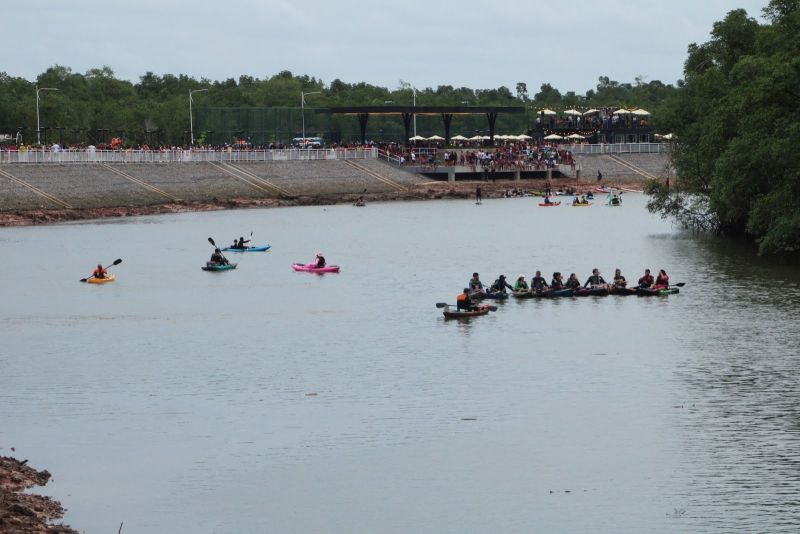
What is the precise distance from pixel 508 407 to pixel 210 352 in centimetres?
1381

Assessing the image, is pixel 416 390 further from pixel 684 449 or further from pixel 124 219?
pixel 124 219

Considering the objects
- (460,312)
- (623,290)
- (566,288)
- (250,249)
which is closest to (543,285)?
(566,288)

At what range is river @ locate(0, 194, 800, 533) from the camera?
30.5 meters

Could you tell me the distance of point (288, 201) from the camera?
414 ft

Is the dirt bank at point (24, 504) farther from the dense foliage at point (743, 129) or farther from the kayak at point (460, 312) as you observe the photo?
the dense foliage at point (743, 129)

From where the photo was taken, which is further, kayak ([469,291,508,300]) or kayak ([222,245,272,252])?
kayak ([222,245,272,252])

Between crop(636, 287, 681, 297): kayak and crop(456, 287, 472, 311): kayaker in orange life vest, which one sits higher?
crop(456, 287, 472, 311): kayaker in orange life vest

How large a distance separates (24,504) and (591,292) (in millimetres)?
36716

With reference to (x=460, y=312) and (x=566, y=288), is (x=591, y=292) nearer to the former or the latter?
(x=566, y=288)

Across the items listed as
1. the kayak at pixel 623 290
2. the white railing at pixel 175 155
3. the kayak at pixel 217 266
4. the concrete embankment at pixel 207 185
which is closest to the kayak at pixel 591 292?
the kayak at pixel 623 290

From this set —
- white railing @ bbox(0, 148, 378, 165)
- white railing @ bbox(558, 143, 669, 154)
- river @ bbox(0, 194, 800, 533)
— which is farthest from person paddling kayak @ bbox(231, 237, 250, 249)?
white railing @ bbox(558, 143, 669, 154)

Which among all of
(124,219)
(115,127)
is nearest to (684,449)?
(124,219)

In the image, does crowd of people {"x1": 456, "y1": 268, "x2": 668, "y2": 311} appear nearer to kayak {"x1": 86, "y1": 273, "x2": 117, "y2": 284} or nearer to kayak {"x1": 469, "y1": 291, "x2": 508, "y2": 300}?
kayak {"x1": 469, "y1": 291, "x2": 508, "y2": 300}

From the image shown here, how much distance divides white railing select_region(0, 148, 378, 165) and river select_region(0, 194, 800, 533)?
1448 inches
